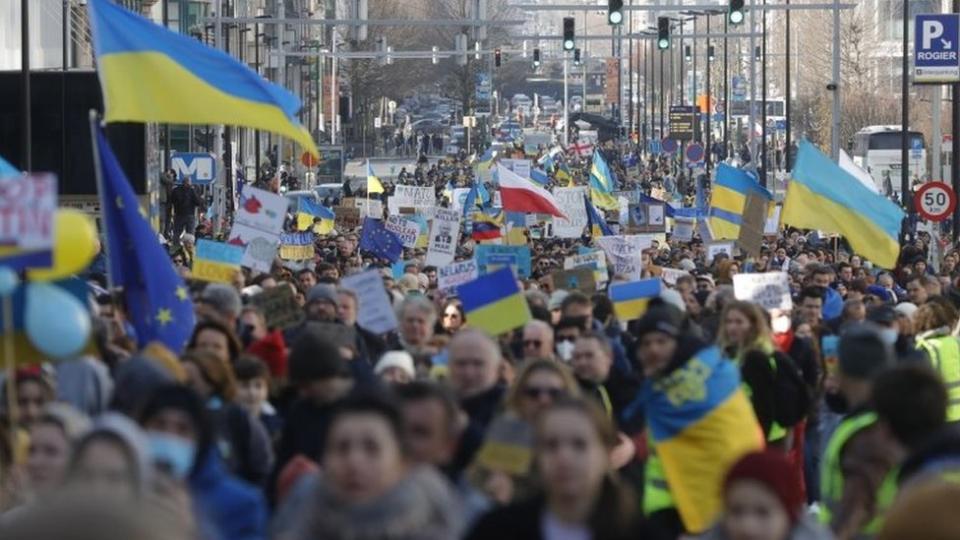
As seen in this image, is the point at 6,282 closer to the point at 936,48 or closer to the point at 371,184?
the point at 936,48

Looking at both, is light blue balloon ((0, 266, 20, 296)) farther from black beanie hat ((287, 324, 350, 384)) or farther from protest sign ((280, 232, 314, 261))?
protest sign ((280, 232, 314, 261))

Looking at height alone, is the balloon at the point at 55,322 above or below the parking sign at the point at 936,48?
below

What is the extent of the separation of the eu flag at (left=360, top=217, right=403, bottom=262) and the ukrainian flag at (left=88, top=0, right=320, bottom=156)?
1367cm

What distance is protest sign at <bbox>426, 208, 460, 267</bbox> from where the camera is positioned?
26.0 metres

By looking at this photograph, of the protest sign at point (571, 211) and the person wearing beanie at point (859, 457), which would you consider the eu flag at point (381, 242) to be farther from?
the person wearing beanie at point (859, 457)

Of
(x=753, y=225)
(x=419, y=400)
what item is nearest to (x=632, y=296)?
(x=753, y=225)

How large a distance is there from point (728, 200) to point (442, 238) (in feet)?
17.3

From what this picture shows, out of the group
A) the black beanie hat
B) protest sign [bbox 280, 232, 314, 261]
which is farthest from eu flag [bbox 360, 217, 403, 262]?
the black beanie hat

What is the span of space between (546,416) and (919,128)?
8353cm

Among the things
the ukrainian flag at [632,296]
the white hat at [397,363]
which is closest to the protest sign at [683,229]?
the ukrainian flag at [632,296]

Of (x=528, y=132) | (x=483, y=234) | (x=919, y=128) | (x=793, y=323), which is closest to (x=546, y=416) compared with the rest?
(x=793, y=323)

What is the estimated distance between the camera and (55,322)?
25.8ft

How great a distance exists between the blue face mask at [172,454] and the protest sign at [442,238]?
1856 cm

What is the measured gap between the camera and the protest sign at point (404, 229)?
29.7m
